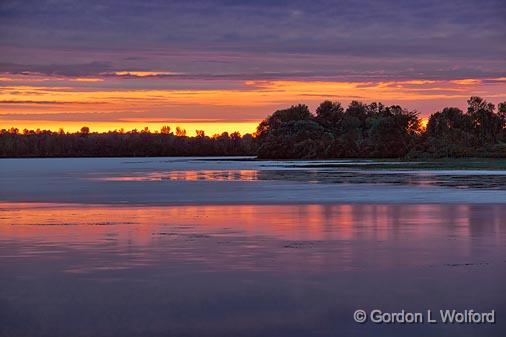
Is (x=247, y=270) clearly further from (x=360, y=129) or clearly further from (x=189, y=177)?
(x=360, y=129)

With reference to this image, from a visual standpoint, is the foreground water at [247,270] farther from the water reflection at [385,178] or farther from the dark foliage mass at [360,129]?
the dark foliage mass at [360,129]

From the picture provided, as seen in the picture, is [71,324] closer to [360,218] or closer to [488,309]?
[488,309]

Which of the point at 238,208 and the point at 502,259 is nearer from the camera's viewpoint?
the point at 502,259

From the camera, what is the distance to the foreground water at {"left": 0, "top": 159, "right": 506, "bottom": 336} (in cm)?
1114

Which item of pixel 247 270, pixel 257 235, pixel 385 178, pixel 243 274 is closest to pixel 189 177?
pixel 385 178

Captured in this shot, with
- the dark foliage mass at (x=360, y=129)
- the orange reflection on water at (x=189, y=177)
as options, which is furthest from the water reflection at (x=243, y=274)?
A: the dark foliage mass at (x=360, y=129)

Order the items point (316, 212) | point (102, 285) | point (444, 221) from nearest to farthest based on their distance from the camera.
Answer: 1. point (102, 285)
2. point (444, 221)
3. point (316, 212)

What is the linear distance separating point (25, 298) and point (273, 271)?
14.5 feet

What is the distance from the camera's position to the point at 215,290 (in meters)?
13.3

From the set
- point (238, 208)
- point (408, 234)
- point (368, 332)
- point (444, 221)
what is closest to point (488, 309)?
point (368, 332)

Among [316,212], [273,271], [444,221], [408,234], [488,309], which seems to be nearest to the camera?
[488,309]

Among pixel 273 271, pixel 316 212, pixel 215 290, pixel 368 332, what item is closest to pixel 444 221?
pixel 316 212

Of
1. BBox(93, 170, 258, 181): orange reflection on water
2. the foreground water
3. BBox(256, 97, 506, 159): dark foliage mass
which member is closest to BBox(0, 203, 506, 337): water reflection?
the foreground water

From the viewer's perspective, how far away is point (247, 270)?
1528 cm
